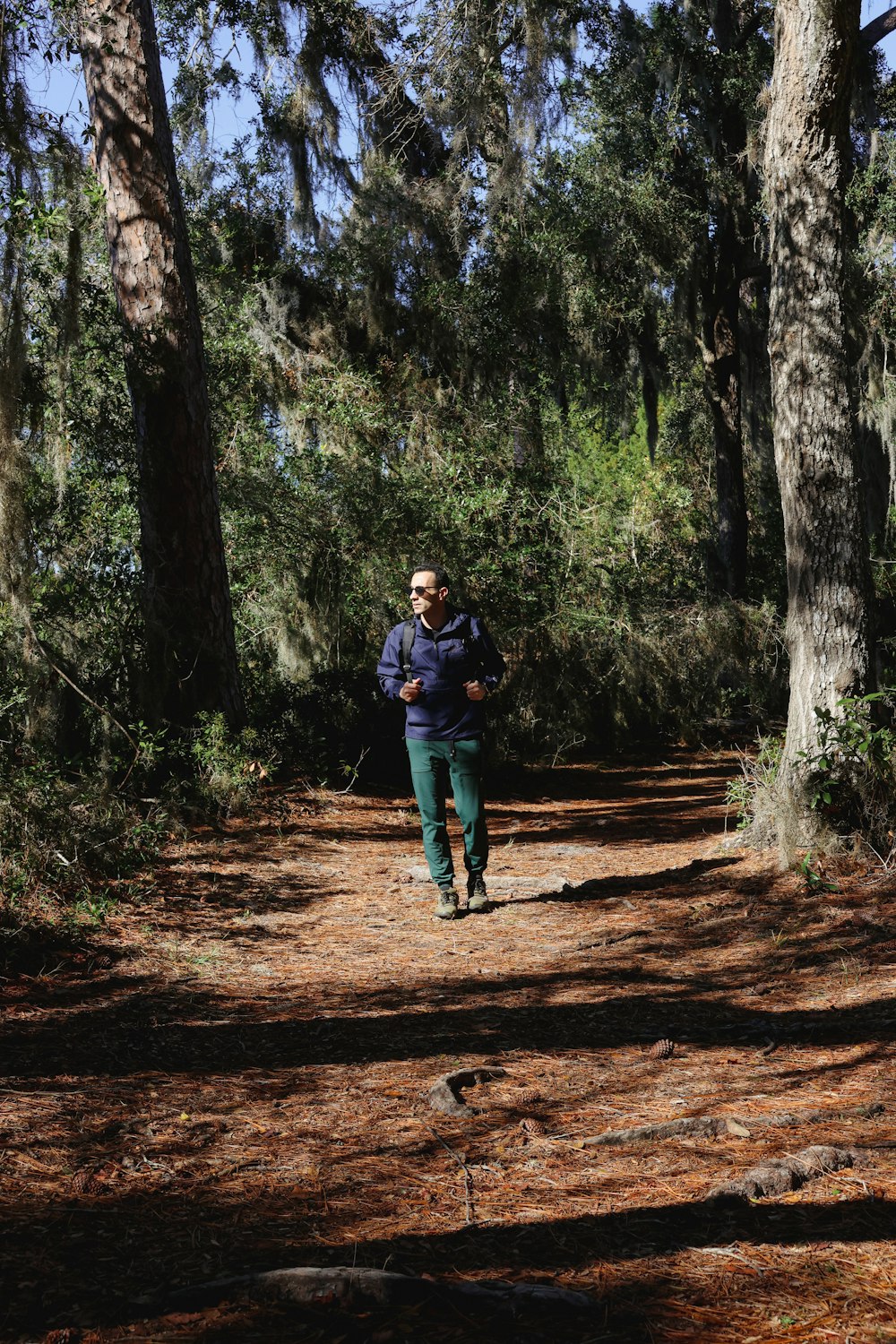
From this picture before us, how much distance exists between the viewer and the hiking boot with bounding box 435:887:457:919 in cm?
662

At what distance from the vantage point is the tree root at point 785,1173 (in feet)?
9.76

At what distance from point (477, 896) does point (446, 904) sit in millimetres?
280

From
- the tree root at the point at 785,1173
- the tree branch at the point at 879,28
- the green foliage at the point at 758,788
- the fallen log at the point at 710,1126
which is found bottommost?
the fallen log at the point at 710,1126

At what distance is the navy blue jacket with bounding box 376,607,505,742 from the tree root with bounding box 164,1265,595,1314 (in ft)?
13.8

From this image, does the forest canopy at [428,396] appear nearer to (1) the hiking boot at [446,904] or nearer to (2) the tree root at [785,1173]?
(1) the hiking boot at [446,904]

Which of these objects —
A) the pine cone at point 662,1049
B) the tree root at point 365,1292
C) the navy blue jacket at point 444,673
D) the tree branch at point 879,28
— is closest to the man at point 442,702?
the navy blue jacket at point 444,673

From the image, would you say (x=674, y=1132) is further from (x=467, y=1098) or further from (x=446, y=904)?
(x=446, y=904)

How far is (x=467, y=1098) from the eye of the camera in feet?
12.8

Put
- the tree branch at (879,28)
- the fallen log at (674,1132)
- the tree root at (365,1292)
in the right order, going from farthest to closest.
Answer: the tree branch at (879,28)
the fallen log at (674,1132)
the tree root at (365,1292)

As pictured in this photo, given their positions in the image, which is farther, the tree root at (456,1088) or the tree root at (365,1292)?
the tree root at (456,1088)

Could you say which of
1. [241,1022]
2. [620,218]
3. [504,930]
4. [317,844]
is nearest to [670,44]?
[620,218]

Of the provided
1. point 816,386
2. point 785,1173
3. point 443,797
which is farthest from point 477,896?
point 785,1173

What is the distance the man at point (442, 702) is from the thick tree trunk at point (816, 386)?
1848 millimetres

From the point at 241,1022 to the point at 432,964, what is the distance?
1165mm
